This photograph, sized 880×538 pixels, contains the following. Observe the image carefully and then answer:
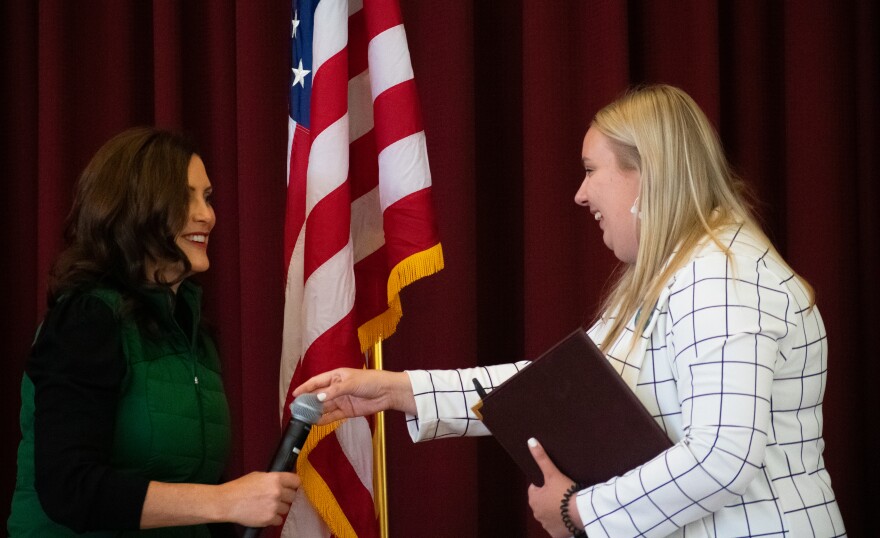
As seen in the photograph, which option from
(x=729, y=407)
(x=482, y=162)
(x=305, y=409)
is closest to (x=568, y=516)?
(x=729, y=407)

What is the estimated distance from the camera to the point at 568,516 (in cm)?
161

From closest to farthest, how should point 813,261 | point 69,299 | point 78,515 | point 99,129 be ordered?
point 78,515
point 69,299
point 813,261
point 99,129

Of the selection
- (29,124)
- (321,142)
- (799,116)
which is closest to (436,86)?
(321,142)

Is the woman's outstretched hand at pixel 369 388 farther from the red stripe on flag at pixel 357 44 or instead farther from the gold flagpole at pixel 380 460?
the red stripe on flag at pixel 357 44

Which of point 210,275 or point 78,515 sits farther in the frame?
point 210,275

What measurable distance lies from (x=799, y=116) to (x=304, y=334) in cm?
167

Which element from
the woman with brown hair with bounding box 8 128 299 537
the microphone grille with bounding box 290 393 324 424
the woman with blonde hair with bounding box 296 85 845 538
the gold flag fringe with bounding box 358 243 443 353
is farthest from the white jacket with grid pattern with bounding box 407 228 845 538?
the gold flag fringe with bounding box 358 243 443 353

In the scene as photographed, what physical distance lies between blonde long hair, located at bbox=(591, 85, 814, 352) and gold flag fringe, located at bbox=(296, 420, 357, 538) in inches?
40.7

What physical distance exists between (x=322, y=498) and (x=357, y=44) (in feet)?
4.14

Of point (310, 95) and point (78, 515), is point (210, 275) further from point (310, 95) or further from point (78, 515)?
point (78, 515)

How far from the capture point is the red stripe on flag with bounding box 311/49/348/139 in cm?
253

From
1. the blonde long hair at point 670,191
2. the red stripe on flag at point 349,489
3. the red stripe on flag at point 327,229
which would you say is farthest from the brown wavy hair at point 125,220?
the blonde long hair at point 670,191

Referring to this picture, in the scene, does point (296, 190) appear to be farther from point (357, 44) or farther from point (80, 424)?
point (80, 424)

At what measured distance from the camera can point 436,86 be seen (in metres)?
3.03
